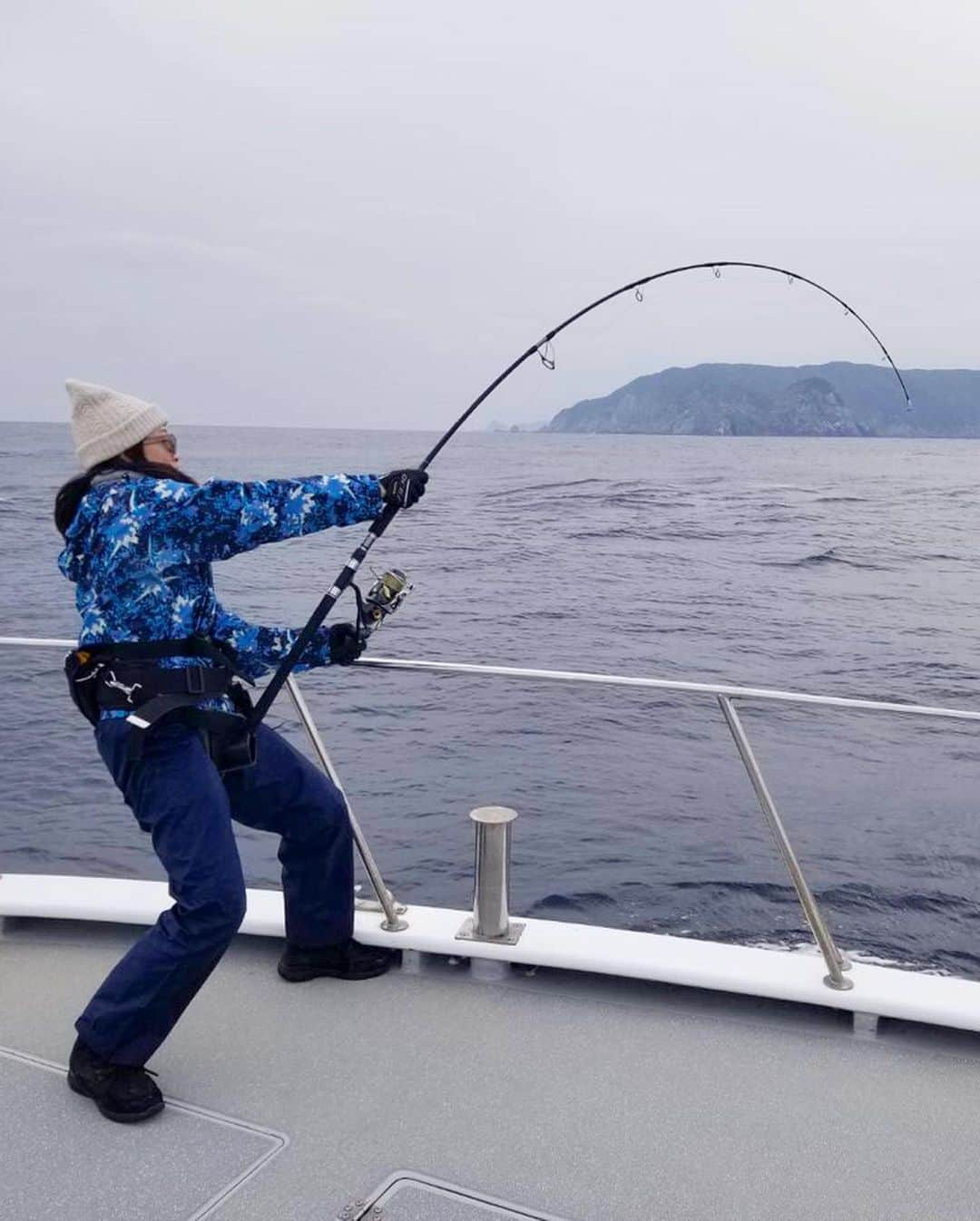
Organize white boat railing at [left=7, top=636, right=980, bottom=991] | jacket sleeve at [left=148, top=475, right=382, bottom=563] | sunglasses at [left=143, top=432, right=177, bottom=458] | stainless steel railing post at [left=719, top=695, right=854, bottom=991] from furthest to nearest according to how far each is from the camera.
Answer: stainless steel railing post at [left=719, top=695, right=854, bottom=991]
white boat railing at [left=7, top=636, right=980, bottom=991]
sunglasses at [left=143, top=432, right=177, bottom=458]
jacket sleeve at [left=148, top=475, right=382, bottom=563]

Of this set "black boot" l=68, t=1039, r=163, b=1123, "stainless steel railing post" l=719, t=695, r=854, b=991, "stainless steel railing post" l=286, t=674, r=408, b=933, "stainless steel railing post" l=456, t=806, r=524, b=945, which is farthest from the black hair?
"stainless steel railing post" l=719, t=695, r=854, b=991

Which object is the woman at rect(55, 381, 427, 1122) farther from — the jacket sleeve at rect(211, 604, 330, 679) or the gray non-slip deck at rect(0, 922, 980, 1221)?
the gray non-slip deck at rect(0, 922, 980, 1221)

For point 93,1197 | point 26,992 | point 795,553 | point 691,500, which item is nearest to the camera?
point 93,1197

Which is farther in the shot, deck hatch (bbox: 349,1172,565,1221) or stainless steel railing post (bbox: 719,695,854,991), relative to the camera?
stainless steel railing post (bbox: 719,695,854,991)

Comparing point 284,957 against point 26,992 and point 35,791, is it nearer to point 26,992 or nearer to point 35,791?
point 26,992

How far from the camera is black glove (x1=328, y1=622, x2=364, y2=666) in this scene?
270 cm

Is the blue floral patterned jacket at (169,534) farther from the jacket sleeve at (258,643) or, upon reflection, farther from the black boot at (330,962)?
the black boot at (330,962)

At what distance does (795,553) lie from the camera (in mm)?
33000

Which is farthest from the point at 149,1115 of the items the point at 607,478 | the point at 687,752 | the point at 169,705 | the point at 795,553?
the point at 607,478

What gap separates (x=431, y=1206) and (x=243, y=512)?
127 centimetres

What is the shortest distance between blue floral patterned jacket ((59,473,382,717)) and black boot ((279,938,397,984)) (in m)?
0.89

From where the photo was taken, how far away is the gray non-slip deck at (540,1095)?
215 centimetres

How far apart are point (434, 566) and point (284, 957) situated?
25.1 metres

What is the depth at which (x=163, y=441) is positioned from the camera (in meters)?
2.45
